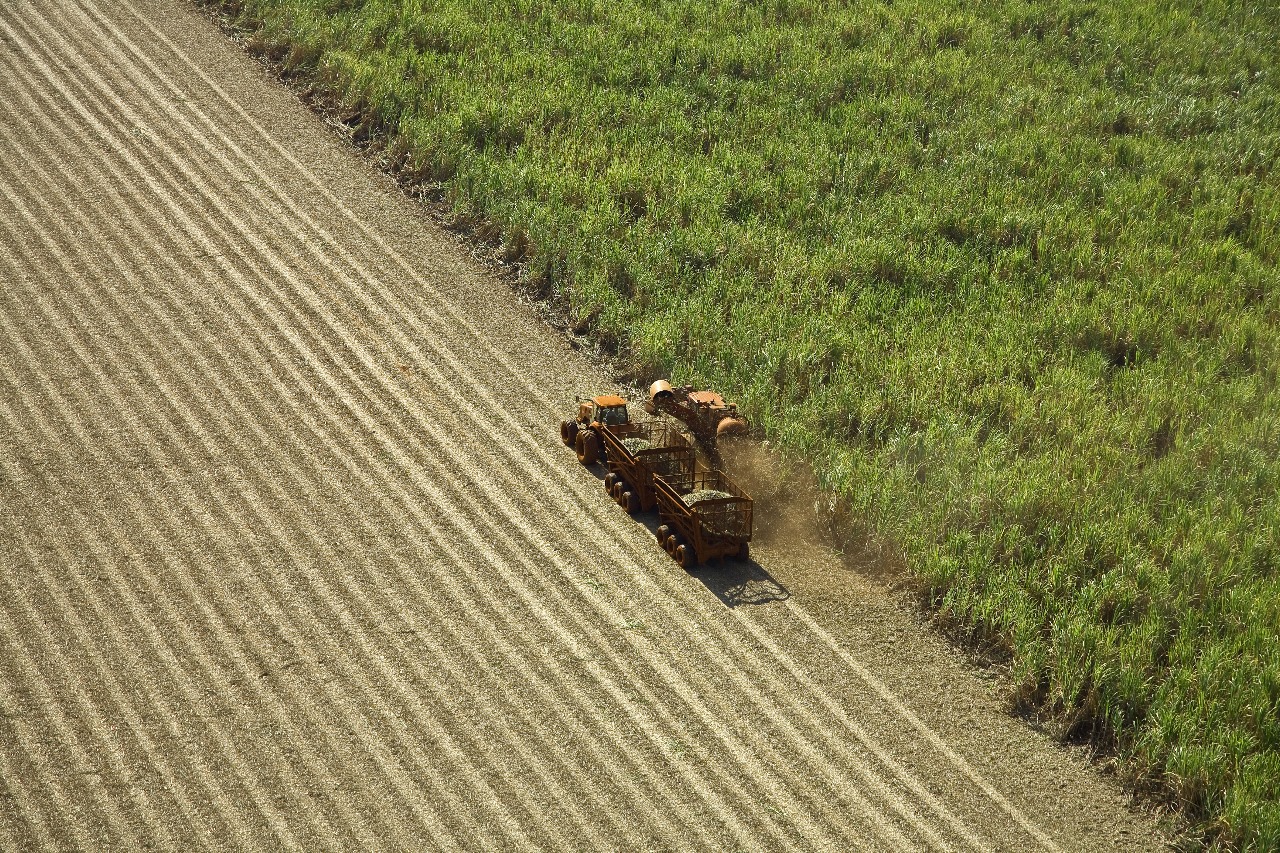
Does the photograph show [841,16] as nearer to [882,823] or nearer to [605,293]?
[605,293]

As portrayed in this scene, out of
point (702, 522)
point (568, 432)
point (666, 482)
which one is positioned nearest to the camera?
point (702, 522)

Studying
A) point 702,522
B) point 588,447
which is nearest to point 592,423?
point 588,447

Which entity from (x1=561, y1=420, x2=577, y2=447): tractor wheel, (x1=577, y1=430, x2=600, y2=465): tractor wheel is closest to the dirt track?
(x1=561, y1=420, x2=577, y2=447): tractor wheel

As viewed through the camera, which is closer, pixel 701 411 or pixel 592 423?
pixel 592 423

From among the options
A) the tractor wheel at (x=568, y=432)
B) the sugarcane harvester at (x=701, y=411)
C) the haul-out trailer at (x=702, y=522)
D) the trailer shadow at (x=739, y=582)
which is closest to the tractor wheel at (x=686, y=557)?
the haul-out trailer at (x=702, y=522)

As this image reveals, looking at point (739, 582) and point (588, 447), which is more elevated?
point (588, 447)

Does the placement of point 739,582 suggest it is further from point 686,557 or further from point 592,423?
point 592,423
